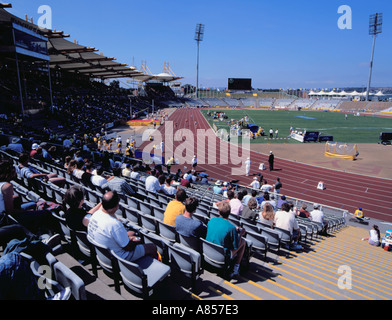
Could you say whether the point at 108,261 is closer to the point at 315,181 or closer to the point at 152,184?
the point at 152,184

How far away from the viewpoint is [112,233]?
318cm

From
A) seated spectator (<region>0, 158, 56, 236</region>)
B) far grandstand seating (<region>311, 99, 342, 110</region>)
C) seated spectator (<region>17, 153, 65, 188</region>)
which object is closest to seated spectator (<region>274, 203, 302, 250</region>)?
seated spectator (<region>0, 158, 56, 236</region>)

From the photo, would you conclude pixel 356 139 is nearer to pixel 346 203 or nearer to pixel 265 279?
pixel 346 203

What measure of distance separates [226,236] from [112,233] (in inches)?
70.9

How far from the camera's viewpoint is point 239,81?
113312mm

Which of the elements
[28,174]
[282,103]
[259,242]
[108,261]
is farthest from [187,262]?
[282,103]

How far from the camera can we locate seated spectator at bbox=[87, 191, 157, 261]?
10.5 ft

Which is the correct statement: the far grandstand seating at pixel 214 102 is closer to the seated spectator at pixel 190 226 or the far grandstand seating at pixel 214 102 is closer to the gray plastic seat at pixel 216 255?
the seated spectator at pixel 190 226

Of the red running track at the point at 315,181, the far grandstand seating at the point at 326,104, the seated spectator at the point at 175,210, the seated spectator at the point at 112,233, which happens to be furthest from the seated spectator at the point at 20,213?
the far grandstand seating at the point at 326,104

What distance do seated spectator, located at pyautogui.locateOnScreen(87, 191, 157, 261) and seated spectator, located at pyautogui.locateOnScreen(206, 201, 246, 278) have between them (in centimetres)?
122

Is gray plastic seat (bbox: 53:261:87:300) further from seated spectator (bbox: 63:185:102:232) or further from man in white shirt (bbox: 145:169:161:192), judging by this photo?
man in white shirt (bbox: 145:169:161:192)

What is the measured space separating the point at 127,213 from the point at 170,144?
82.0ft

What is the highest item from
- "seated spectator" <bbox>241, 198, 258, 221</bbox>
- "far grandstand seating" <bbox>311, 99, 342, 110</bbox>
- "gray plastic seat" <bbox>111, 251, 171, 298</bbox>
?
"far grandstand seating" <bbox>311, 99, 342, 110</bbox>
